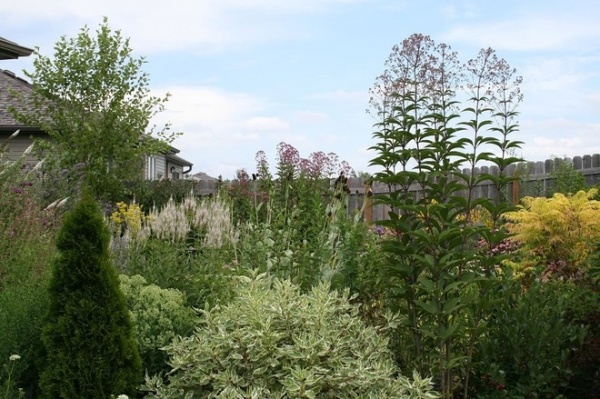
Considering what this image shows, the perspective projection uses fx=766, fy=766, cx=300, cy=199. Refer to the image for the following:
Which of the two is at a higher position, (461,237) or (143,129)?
(143,129)

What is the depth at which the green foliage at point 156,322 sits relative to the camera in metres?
5.51

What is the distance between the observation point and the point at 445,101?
5598mm

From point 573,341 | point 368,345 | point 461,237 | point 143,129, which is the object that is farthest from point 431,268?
point 143,129

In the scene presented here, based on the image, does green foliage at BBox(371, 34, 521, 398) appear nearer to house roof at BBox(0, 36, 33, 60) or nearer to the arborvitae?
the arborvitae

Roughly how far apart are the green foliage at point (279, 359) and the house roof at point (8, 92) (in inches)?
790

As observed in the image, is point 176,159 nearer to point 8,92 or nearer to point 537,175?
point 8,92

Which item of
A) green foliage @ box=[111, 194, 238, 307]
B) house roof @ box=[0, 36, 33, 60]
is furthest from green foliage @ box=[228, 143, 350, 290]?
house roof @ box=[0, 36, 33, 60]

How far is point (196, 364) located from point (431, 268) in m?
1.66

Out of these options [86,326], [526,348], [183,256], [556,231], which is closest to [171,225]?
[183,256]

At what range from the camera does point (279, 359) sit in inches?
179

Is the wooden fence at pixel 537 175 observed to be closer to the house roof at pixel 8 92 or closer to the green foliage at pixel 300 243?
the green foliage at pixel 300 243

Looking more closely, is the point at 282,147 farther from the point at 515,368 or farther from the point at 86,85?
the point at 86,85

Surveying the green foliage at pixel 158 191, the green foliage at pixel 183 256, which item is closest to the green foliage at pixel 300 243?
the green foliage at pixel 183 256

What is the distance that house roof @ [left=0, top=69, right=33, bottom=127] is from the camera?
24.2 metres
